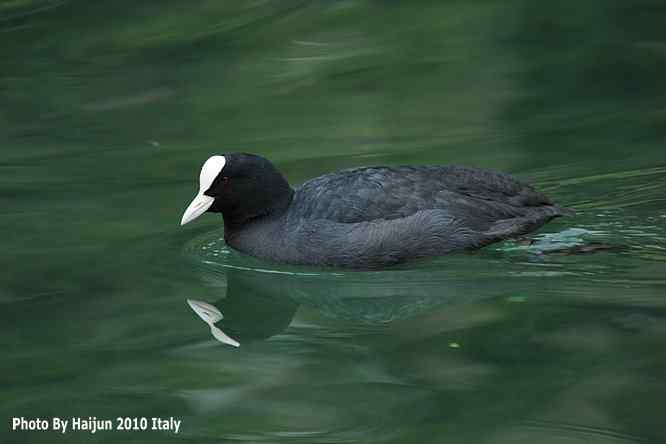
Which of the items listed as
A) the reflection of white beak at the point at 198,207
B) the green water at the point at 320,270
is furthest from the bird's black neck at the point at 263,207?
the green water at the point at 320,270

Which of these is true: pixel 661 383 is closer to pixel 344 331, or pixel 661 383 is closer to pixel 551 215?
pixel 344 331

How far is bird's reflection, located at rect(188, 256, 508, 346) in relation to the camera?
21.2 feet

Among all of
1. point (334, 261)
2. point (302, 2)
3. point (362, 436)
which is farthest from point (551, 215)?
point (302, 2)

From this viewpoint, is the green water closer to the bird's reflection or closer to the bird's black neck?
the bird's reflection

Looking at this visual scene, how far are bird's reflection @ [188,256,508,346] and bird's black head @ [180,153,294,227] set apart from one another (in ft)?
1.19

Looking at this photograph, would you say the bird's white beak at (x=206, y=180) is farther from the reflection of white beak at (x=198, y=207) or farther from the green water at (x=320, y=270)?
the green water at (x=320, y=270)

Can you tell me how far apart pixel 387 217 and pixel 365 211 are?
13cm

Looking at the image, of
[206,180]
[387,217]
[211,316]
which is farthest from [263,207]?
[211,316]

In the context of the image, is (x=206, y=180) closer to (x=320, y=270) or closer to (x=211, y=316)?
(x=320, y=270)

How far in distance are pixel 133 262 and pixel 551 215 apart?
248cm

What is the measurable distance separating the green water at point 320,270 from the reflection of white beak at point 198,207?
33 cm

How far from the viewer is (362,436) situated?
197 inches

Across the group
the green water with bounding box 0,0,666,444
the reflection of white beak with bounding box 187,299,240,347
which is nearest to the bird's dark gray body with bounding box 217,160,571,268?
the green water with bounding box 0,0,666,444

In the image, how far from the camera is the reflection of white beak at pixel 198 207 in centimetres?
729
